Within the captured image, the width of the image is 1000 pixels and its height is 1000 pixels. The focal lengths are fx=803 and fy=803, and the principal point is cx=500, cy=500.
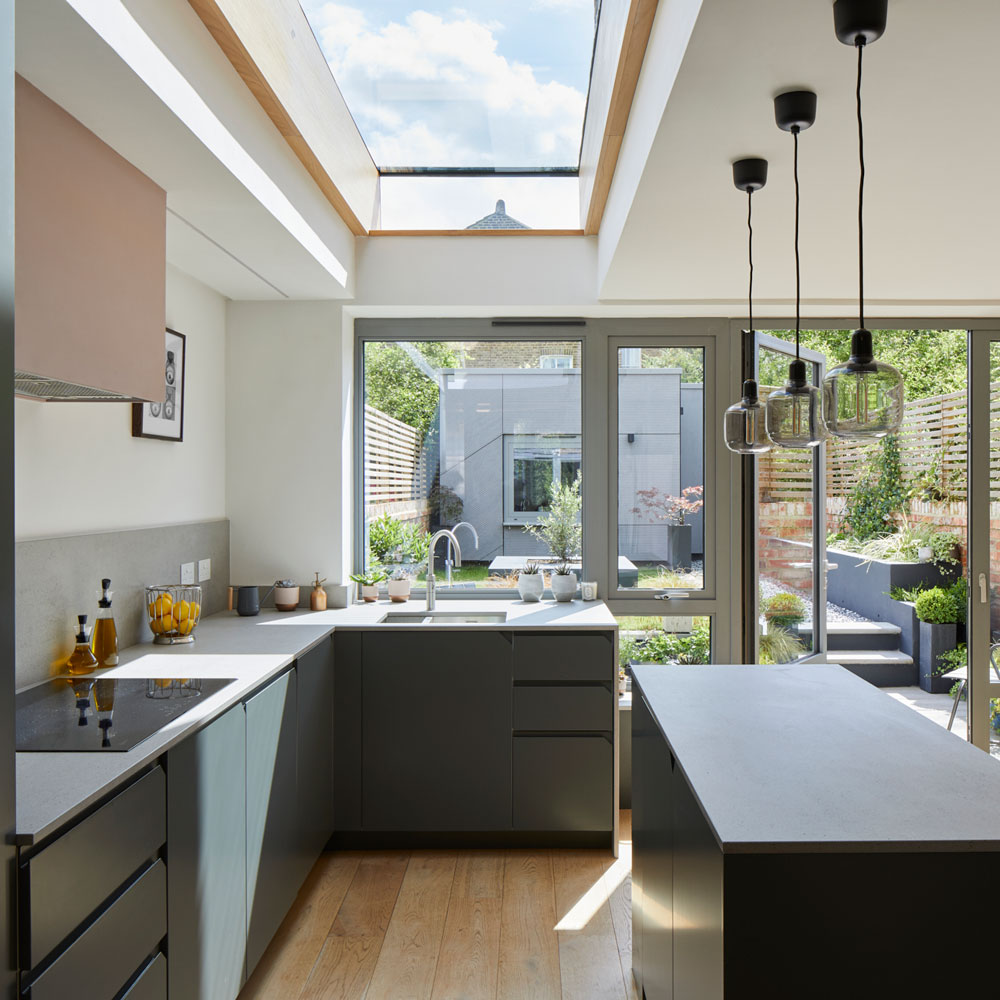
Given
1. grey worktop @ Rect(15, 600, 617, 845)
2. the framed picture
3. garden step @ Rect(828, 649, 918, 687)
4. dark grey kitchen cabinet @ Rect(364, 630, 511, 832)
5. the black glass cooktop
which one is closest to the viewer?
grey worktop @ Rect(15, 600, 617, 845)

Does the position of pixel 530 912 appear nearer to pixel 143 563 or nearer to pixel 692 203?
pixel 143 563

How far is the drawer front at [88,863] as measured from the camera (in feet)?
4.30

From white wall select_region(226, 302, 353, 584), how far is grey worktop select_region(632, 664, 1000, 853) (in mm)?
2002

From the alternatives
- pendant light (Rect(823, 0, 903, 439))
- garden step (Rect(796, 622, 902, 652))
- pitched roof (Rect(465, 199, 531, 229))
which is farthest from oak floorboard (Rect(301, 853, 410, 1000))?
garden step (Rect(796, 622, 902, 652))

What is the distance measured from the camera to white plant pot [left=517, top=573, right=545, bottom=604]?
153 inches

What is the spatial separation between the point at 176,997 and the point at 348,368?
2737mm

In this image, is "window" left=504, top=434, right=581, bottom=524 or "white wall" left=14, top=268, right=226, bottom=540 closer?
"white wall" left=14, top=268, right=226, bottom=540

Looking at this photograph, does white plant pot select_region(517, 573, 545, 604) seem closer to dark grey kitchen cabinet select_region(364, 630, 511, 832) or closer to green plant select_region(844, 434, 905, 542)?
dark grey kitchen cabinet select_region(364, 630, 511, 832)

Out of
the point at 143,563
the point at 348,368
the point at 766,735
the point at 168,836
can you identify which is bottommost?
the point at 168,836

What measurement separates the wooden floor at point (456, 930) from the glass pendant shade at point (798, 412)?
5.62ft

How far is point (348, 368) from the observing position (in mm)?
3916

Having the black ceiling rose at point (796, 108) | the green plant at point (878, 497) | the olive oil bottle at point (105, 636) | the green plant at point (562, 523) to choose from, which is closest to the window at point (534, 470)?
the green plant at point (562, 523)

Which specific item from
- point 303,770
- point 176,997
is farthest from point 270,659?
point 176,997

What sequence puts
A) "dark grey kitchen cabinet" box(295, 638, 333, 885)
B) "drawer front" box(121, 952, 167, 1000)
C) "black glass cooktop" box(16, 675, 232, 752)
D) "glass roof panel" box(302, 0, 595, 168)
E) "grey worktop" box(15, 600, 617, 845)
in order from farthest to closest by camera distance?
"dark grey kitchen cabinet" box(295, 638, 333, 885) → "glass roof panel" box(302, 0, 595, 168) → "black glass cooktop" box(16, 675, 232, 752) → "drawer front" box(121, 952, 167, 1000) → "grey worktop" box(15, 600, 617, 845)
